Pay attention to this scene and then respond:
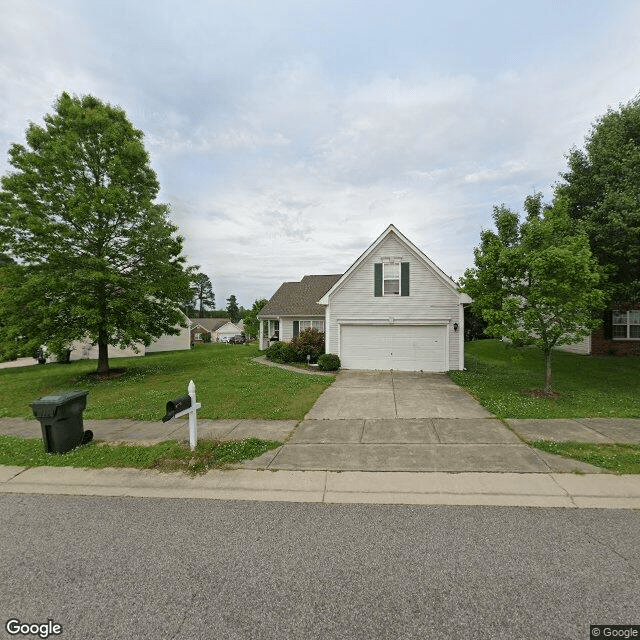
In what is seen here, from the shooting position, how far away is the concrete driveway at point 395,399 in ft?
27.8

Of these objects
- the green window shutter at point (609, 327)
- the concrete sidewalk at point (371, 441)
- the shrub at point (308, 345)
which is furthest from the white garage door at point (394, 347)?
the green window shutter at point (609, 327)

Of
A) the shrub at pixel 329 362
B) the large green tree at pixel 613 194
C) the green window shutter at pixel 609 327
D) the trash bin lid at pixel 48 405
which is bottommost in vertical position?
the shrub at pixel 329 362

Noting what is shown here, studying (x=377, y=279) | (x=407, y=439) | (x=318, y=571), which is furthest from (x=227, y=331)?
(x=318, y=571)

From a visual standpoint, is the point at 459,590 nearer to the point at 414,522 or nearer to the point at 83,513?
the point at 414,522

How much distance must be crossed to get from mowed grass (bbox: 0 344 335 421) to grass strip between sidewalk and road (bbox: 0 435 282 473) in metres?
1.93

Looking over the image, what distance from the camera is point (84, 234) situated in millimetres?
14180

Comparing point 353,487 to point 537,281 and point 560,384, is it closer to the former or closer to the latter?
point 537,281

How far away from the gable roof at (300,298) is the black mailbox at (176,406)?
17770mm

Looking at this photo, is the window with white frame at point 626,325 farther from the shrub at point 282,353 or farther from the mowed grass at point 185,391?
the shrub at point 282,353

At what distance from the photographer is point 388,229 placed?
53.6 feet

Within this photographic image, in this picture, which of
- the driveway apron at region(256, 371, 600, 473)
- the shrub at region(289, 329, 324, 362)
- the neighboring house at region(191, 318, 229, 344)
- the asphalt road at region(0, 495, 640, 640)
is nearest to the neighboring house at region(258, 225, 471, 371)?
the shrub at region(289, 329, 324, 362)

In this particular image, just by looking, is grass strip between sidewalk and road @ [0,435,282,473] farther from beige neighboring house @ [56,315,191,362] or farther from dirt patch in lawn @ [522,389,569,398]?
beige neighboring house @ [56,315,191,362]

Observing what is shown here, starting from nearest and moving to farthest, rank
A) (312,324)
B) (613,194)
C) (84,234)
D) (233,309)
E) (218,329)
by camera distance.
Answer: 1. (613,194)
2. (84,234)
3. (312,324)
4. (218,329)
5. (233,309)

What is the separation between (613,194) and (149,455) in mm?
15801
